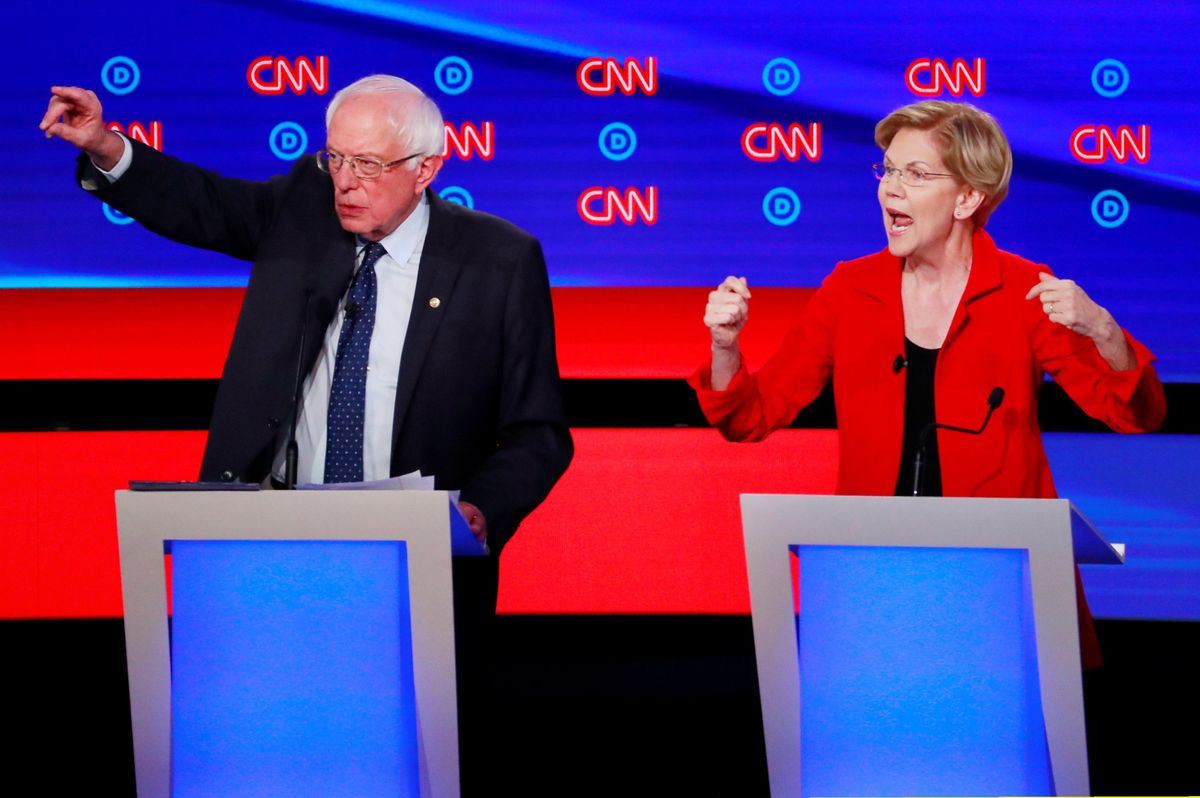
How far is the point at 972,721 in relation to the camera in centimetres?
178

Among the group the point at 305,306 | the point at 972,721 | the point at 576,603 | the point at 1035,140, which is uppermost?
the point at 1035,140

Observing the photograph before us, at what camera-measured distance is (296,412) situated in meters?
2.28

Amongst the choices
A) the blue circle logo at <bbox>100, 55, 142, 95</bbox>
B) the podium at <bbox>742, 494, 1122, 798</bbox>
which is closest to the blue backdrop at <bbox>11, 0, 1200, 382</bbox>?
the blue circle logo at <bbox>100, 55, 142, 95</bbox>

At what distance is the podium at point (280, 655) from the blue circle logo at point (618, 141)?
8.36 feet

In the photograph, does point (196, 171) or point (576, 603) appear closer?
point (196, 171)

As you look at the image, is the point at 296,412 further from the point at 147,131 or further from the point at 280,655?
the point at 147,131

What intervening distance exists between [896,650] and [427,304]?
107cm

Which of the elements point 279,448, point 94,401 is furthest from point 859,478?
point 94,401

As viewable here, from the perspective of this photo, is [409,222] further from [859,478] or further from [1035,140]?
[1035,140]

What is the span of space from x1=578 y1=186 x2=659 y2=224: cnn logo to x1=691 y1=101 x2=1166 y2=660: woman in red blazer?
60.0 inches

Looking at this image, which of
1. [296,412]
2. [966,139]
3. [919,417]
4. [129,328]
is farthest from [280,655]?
[129,328]

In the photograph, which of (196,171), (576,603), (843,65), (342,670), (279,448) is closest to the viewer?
(342,670)

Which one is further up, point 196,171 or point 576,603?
point 196,171

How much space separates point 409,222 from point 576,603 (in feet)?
7.11
